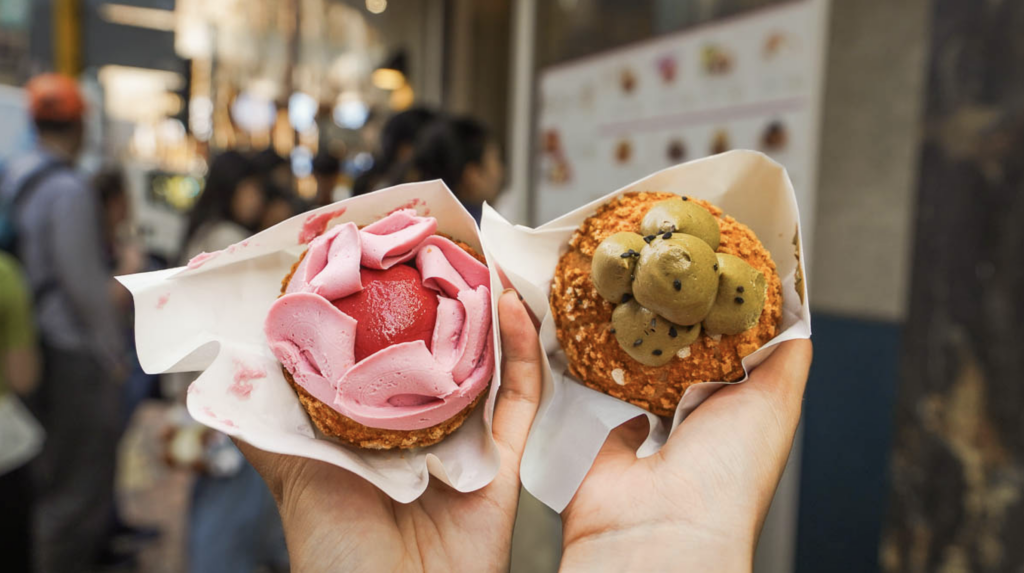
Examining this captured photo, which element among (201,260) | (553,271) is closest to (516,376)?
(553,271)

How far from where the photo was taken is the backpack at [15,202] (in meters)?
3.08

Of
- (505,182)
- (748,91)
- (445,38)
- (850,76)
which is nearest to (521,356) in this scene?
(748,91)

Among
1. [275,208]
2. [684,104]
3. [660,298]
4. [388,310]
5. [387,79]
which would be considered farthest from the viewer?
[387,79]

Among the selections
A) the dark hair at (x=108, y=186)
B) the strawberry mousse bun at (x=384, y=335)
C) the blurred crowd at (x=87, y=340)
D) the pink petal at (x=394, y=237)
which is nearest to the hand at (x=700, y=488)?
the strawberry mousse bun at (x=384, y=335)

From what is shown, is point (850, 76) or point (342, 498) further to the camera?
point (850, 76)

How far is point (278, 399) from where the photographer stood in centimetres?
113

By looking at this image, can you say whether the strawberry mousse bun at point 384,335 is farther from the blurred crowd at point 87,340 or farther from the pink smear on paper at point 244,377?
the blurred crowd at point 87,340

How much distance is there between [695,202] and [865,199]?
5.71ft

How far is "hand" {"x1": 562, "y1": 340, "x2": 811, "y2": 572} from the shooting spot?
101cm

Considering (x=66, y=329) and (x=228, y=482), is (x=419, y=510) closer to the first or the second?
(x=228, y=482)

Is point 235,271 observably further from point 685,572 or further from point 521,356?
point 685,572

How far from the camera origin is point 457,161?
2629 millimetres

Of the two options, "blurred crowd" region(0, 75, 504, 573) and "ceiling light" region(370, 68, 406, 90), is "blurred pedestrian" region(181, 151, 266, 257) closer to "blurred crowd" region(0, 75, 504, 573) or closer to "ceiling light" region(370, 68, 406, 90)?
"blurred crowd" region(0, 75, 504, 573)

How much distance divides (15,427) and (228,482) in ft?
2.59
